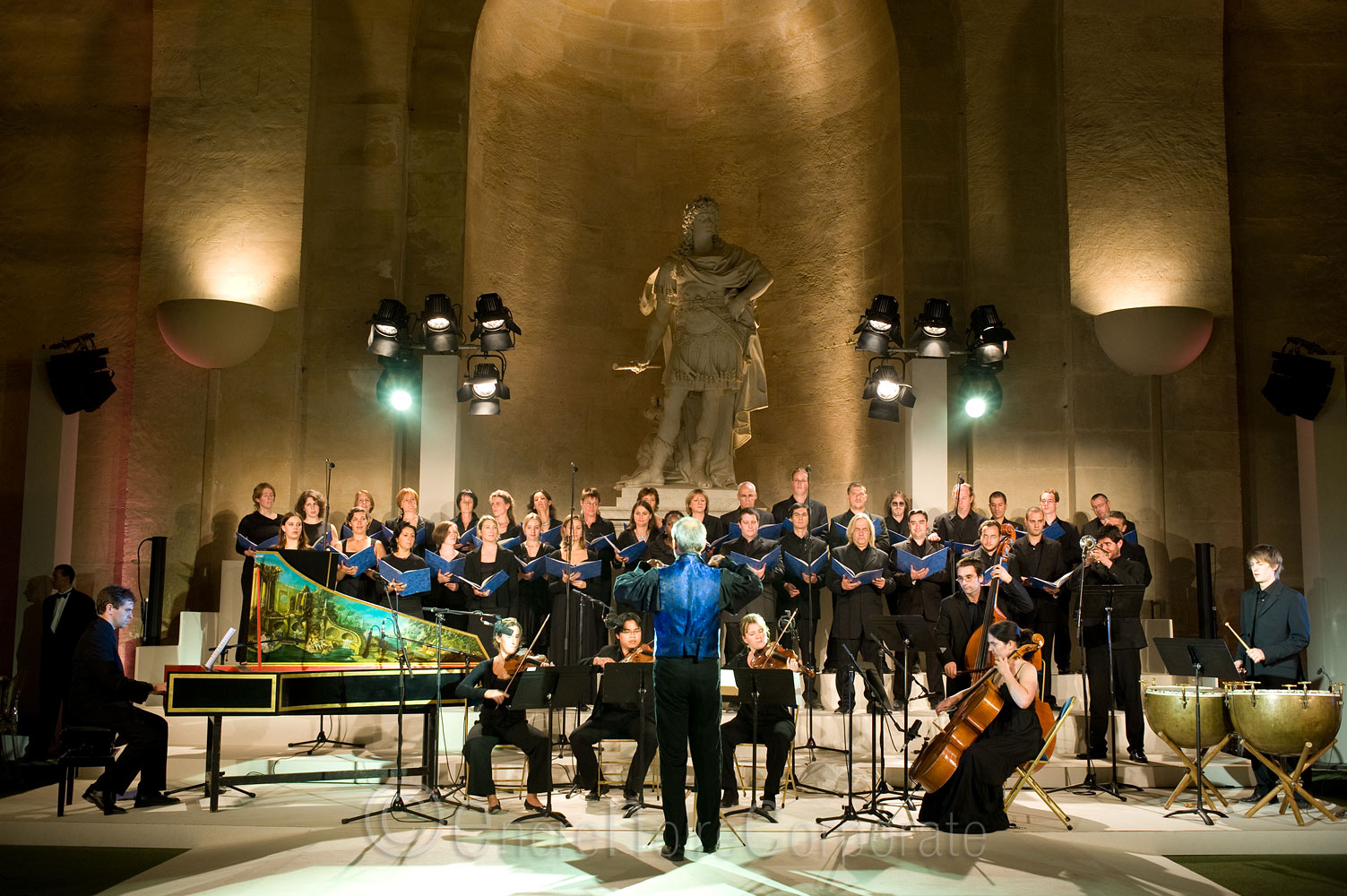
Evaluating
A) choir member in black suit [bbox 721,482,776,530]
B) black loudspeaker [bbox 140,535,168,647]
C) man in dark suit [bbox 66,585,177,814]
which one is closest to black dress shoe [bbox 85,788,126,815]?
man in dark suit [bbox 66,585,177,814]

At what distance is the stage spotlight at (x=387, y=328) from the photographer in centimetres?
1098

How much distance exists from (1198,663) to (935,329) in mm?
4361

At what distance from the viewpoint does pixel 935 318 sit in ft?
35.9

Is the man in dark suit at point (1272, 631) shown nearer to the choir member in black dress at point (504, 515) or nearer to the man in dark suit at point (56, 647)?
the choir member in black dress at point (504, 515)

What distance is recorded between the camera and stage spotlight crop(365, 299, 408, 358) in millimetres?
→ 10977

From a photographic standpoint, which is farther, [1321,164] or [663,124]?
[663,124]

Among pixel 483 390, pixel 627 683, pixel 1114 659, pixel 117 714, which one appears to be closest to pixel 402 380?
pixel 483 390

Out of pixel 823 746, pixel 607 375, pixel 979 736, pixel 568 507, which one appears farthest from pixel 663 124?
pixel 979 736

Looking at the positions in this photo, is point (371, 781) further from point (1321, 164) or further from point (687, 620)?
point (1321, 164)

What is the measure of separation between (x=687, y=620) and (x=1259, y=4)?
10292 millimetres

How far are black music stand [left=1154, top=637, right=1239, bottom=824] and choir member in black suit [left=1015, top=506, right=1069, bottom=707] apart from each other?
1675mm

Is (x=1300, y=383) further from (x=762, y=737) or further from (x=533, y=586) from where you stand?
(x=533, y=586)

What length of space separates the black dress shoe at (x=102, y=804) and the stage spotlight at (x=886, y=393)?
674cm

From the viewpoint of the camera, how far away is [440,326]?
36.3 ft
